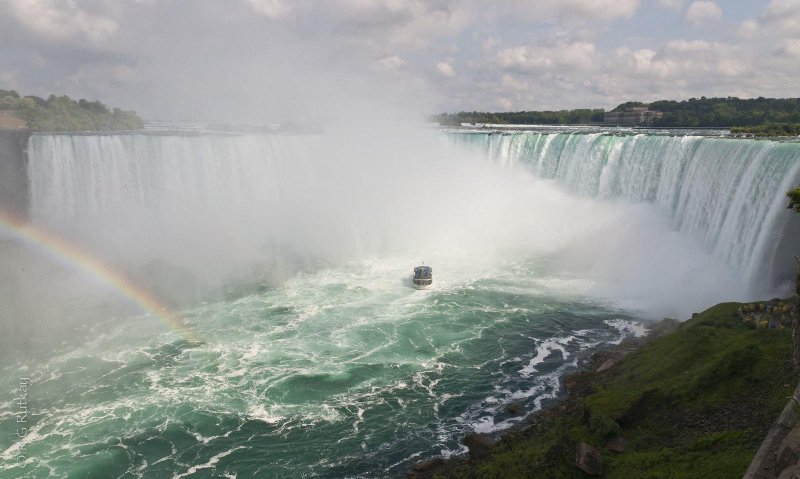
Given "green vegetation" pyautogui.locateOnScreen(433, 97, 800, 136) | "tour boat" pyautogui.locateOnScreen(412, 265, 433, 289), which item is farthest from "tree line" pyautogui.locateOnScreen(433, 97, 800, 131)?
"tour boat" pyautogui.locateOnScreen(412, 265, 433, 289)

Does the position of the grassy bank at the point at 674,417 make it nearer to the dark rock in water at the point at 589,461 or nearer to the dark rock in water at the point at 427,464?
the dark rock in water at the point at 427,464

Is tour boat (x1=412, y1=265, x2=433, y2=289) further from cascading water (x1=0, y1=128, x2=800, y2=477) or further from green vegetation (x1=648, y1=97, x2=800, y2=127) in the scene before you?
green vegetation (x1=648, y1=97, x2=800, y2=127)

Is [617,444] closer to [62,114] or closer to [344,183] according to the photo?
[344,183]

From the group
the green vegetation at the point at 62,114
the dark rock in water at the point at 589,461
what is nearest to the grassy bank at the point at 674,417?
the dark rock in water at the point at 589,461

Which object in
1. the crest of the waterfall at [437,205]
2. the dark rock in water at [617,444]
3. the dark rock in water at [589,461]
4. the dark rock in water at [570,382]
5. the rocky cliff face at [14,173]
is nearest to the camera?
the dark rock in water at [589,461]

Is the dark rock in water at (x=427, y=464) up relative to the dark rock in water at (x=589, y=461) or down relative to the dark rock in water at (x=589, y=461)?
down

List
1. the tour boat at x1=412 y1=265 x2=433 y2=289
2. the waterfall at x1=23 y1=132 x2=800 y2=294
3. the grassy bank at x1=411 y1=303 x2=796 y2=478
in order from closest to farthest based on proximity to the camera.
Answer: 1. the grassy bank at x1=411 y1=303 x2=796 y2=478
2. the waterfall at x1=23 y1=132 x2=800 y2=294
3. the tour boat at x1=412 y1=265 x2=433 y2=289

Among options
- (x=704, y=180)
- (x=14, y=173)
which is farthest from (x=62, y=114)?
(x=704, y=180)
